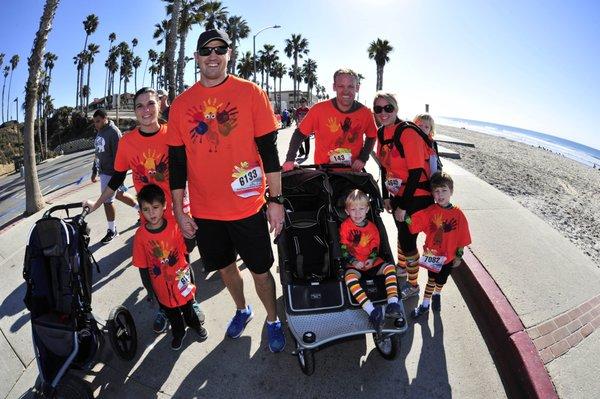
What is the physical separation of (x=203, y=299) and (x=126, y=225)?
2.99 meters

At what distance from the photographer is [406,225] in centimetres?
376

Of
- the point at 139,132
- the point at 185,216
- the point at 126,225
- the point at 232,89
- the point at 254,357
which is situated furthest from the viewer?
the point at 126,225

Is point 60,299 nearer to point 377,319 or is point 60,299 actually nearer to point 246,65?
point 377,319

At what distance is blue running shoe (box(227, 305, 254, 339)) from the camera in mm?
3426

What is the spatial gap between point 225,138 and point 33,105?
27.1ft

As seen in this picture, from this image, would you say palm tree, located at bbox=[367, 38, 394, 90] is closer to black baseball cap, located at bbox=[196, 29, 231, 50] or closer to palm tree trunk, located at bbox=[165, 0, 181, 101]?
palm tree trunk, located at bbox=[165, 0, 181, 101]

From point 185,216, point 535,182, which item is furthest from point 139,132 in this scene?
point 535,182

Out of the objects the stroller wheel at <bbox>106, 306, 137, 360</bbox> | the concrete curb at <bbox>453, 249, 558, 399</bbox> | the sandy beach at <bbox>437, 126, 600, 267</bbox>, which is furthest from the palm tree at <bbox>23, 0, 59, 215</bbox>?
the sandy beach at <bbox>437, 126, 600, 267</bbox>

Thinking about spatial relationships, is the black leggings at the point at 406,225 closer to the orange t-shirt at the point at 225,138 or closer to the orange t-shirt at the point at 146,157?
the orange t-shirt at the point at 225,138

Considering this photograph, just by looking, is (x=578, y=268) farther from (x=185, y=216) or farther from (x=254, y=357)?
(x=185, y=216)

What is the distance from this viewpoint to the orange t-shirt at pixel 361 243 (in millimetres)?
3303

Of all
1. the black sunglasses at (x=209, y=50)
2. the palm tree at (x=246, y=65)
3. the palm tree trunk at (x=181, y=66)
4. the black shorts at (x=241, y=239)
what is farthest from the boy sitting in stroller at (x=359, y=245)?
the palm tree at (x=246, y=65)

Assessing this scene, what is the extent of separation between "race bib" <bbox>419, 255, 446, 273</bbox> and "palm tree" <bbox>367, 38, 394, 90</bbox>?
133 feet

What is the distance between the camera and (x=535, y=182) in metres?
9.96
